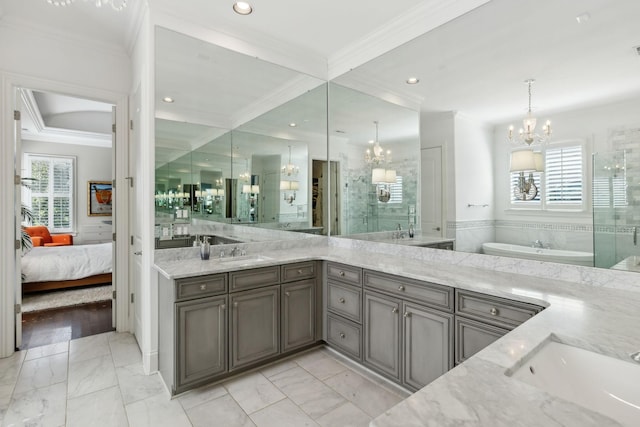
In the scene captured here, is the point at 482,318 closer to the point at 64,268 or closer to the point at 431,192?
the point at 431,192

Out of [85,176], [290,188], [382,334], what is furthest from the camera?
[85,176]

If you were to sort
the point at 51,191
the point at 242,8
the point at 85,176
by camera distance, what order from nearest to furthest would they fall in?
the point at 242,8 < the point at 51,191 < the point at 85,176

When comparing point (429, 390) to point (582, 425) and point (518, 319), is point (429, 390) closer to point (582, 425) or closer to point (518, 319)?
point (582, 425)

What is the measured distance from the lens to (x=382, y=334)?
7.86 feet

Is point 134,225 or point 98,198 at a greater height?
point 98,198

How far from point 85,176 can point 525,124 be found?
8.66m

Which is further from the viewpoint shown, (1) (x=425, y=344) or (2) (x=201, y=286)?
(2) (x=201, y=286)

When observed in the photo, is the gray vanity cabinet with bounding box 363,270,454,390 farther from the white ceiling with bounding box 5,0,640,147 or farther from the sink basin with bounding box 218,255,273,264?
the white ceiling with bounding box 5,0,640,147

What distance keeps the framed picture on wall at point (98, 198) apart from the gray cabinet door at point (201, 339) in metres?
6.84

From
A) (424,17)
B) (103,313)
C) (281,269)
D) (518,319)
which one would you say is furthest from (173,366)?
(424,17)

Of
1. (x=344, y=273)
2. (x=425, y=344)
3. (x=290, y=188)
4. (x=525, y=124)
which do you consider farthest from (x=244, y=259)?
(x=525, y=124)

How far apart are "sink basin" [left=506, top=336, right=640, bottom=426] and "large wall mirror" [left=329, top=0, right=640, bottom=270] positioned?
102cm

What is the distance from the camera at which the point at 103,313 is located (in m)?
3.96

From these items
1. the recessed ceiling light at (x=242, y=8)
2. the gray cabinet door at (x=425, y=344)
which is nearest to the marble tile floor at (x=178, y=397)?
the gray cabinet door at (x=425, y=344)
